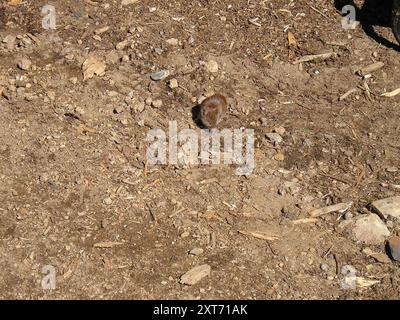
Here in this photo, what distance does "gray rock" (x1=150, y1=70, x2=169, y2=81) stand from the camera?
5.45 meters

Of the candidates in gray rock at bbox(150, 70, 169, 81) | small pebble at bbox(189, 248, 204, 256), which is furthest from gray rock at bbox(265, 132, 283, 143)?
small pebble at bbox(189, 248, 204, 256)

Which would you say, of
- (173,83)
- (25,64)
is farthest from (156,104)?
(25,64)

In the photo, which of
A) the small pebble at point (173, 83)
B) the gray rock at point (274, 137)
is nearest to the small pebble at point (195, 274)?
the gray rock at point (274, 137)

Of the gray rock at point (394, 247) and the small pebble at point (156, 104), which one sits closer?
the gray rock at point (394, 247)

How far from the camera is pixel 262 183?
4.79 m

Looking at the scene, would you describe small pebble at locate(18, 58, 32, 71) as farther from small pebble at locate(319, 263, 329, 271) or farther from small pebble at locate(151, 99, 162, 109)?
small pebble at locate(319, 263, 329, 271)

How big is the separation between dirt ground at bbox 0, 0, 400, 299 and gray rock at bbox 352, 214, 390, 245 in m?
0.06

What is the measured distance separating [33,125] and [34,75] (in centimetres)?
59

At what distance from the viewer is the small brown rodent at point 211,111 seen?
5.05 meters

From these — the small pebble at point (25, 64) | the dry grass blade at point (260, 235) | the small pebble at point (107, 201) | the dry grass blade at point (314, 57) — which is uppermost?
the dry grass blade at point (314, 57)

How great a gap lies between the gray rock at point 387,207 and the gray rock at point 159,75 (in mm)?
2076

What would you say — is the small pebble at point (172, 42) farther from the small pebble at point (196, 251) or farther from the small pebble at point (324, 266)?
the small pebble at point (324, 266)

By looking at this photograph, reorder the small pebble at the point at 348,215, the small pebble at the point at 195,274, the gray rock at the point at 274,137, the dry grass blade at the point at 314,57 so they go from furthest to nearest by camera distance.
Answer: the dry grass blade at the point at 314,57
the gray rock at the point at 274,137
the small pebble at the point at 348,215
the small pebble at the point at 195,274

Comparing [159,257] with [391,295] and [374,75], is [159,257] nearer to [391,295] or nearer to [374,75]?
[391,295]
